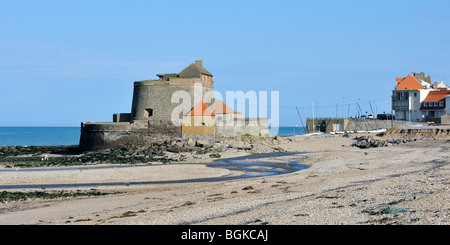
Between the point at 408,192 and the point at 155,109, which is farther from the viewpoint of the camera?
the point at 155,109

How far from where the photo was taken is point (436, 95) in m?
57.8

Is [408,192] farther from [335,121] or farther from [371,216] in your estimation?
[335,121]

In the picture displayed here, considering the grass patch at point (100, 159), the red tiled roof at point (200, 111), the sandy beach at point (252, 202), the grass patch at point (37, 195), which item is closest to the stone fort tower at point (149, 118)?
the red tiled roof at point (200, 111)

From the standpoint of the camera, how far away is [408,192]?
40.7ft

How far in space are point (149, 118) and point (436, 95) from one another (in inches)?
1326

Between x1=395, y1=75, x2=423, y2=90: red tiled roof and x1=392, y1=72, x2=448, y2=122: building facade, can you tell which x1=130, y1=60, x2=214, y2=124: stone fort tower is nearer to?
x1=392, y1=72, x2=448, y2=122: building facade

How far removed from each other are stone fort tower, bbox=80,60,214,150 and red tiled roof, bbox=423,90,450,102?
27751mm

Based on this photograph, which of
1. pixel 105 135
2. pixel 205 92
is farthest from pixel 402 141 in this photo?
pixel 105 135

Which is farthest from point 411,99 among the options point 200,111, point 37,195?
point 37,195

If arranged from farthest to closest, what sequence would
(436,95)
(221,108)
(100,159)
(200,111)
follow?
(436,95) < (221,108) < (200,111) < (100,159)

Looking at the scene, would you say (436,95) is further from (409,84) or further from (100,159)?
(100,159)

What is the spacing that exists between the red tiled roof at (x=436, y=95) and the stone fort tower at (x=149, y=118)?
91.0 ft
